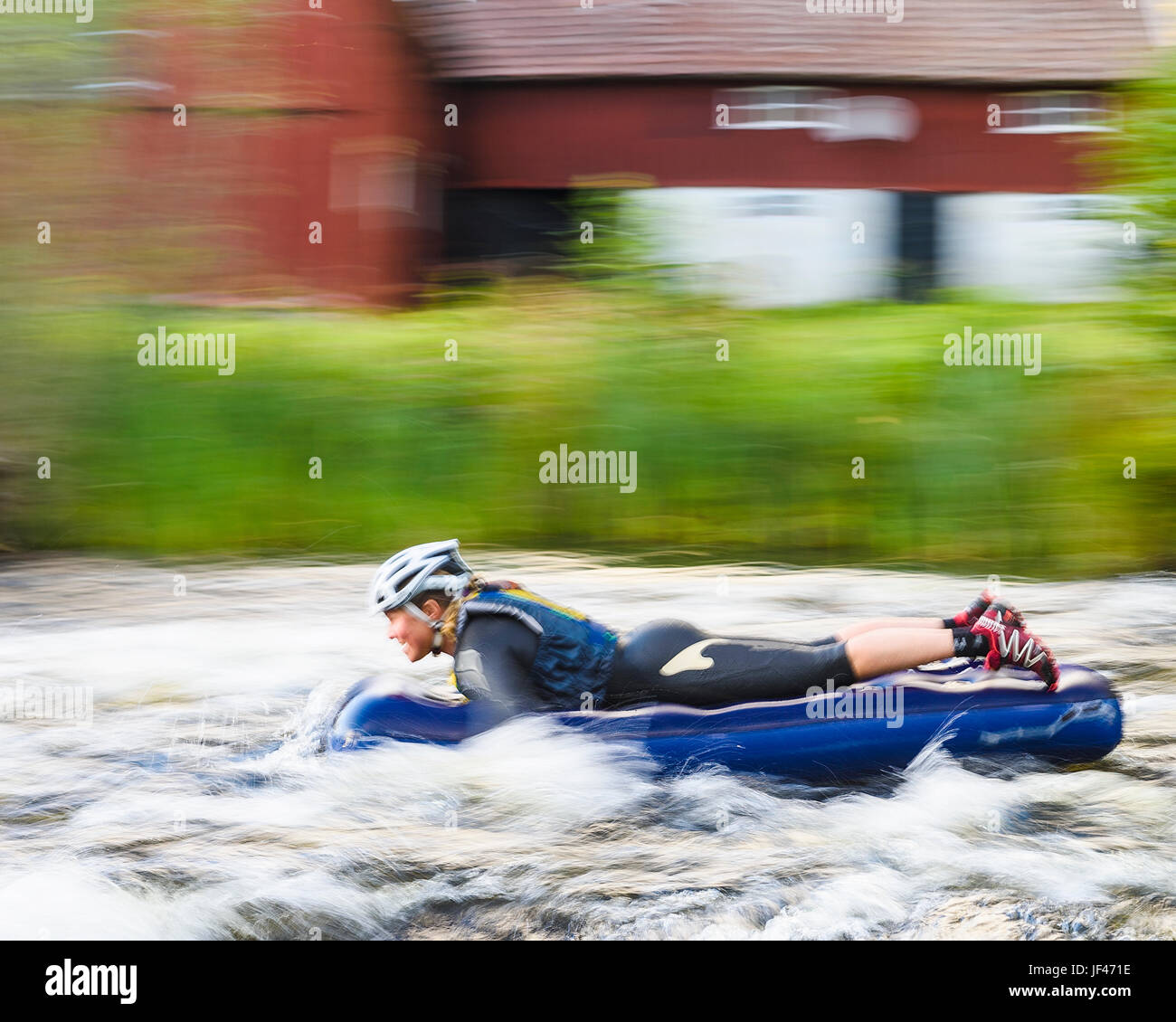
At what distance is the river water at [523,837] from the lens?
10.0 feet

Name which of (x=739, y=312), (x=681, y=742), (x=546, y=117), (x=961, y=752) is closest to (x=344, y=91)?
(x=546, y=117)

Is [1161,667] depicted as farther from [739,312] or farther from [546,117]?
[546,117]

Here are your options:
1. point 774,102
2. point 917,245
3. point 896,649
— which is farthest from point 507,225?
point 896,649

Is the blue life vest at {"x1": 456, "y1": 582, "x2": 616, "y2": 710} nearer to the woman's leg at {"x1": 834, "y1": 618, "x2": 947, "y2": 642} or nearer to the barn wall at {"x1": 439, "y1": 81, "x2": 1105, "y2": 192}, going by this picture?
the woman's leg at {"x1": 834, "y1": 618, "x2": 947, "y2": 642}

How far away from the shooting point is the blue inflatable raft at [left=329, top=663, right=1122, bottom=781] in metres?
3.37

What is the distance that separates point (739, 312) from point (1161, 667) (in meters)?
2.36

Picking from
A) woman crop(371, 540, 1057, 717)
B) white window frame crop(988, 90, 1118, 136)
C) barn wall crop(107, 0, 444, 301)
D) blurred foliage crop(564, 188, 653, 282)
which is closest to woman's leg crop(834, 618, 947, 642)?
woman crop(371, 540, 1057, 717)

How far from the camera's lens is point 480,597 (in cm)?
338

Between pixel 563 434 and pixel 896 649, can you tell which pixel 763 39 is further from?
pixel 896 649

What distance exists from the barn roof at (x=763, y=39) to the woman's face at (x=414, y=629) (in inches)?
160

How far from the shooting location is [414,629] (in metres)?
3.43

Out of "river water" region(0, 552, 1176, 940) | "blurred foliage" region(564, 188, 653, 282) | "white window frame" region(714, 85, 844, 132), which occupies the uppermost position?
"white window frame" region(714, 85, 844, 132)
